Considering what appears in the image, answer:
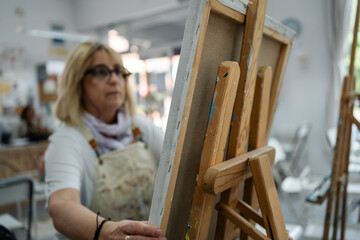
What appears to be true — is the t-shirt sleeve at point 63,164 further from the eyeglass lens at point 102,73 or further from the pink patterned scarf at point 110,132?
the eyeglass lens at point 102,73

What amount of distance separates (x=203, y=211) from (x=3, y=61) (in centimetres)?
586

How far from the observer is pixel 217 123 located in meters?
0.69

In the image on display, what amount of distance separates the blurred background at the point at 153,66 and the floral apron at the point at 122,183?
1788mm

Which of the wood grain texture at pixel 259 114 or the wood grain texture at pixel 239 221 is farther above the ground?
the wood grain texture at pixel 259 114

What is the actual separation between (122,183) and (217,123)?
0.60m

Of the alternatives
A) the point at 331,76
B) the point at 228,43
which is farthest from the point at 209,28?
the point at 331,76

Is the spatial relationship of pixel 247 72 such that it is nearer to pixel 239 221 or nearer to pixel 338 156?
pixel 239 221

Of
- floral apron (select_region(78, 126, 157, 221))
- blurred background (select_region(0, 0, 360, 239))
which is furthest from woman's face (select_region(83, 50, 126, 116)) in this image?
blurred background (select_region(0, 0, 360, 239))

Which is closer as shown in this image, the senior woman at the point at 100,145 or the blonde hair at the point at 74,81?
the senior woman at the point at 100,145

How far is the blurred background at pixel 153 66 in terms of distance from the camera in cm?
384

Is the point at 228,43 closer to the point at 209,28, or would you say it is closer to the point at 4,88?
the point at 209,28

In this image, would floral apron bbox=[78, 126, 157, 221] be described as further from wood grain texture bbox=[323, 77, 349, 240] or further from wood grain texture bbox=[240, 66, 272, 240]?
wood grain texture bbox=[323, 77, 349, 240]

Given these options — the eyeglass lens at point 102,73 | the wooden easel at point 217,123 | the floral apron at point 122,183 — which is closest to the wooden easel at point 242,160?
the wooden easel at point 217,123

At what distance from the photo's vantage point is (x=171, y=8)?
16.4 feet
